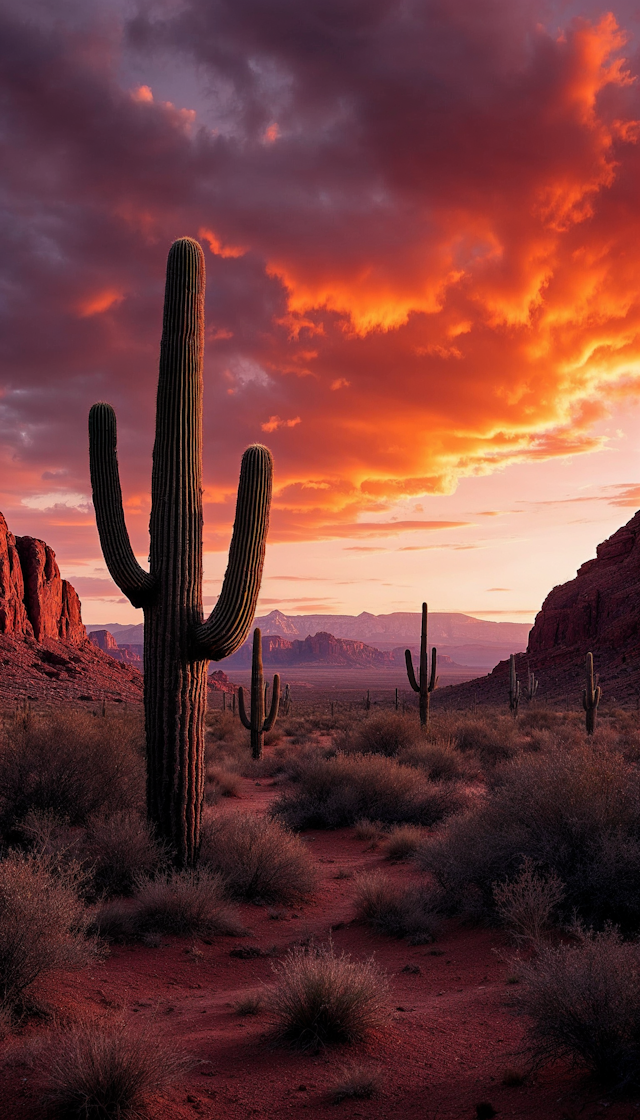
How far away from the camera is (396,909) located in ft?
25.3

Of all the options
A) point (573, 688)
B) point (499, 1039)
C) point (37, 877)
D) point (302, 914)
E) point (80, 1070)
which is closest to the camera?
point (80, 1070)

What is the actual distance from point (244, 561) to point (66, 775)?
13.8 ft

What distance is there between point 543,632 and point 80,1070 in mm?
66320

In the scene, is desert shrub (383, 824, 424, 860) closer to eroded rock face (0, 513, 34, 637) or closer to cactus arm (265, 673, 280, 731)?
cactus arm (265, 673, 280, 731)

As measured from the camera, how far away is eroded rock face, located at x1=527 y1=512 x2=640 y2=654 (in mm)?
54812

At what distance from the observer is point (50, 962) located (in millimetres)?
5188

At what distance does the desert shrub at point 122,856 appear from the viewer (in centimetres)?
810

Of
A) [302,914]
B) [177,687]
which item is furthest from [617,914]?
[177,687]

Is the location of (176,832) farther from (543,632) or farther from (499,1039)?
(543,632)

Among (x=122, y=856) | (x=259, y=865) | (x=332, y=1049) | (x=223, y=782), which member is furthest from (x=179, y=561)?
(x=223, y=782)

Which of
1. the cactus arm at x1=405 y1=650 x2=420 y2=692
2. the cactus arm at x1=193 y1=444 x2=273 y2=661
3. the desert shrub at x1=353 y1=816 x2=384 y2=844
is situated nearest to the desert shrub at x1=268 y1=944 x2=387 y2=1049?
the cactus arm at x1=193 y1=444 x2=273 y2=661

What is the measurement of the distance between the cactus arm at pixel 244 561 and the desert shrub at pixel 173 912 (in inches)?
108

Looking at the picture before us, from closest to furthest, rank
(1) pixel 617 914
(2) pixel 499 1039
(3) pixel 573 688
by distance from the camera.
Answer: (2) pixel 499 1039, (1) pixel 617 914, (3) pixel 573 688

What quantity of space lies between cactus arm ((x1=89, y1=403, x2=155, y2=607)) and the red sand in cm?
414
